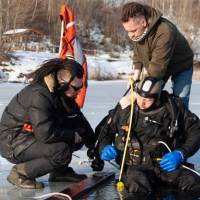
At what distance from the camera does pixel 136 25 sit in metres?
3.55

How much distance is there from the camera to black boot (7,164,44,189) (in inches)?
133

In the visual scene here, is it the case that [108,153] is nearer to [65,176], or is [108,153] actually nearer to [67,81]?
[65,176]

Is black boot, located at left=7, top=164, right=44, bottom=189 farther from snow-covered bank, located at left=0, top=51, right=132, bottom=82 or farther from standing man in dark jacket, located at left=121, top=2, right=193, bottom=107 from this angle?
snow-covered bank, located at left=0, top=51, right=132, bottom=82

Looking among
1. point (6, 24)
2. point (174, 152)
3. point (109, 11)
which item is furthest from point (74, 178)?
point (109, 11)

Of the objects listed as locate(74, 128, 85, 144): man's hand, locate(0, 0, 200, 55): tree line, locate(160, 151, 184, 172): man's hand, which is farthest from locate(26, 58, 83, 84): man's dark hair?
locate(0, 0, 200, 55): tree line

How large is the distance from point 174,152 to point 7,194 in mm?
1123

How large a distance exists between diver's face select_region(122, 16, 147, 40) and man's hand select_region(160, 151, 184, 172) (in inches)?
35.8

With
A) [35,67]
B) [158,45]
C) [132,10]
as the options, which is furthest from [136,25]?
[35,67]

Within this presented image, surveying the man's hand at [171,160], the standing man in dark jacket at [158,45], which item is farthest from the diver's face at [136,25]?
the man's hand at [171,160]

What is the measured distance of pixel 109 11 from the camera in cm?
2961

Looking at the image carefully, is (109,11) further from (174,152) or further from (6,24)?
(174,152)

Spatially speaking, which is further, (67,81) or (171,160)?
(67,81)

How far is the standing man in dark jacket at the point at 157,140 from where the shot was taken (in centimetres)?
334

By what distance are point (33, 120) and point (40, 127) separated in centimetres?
7
